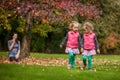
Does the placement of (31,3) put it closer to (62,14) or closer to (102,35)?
(62,14)

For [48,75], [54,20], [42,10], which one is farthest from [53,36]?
[48,75]

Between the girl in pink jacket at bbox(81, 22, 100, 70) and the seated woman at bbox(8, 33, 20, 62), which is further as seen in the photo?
the seated woman at bbox(8, 33, 20, 62)

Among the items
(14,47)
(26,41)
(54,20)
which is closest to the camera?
(14,47)

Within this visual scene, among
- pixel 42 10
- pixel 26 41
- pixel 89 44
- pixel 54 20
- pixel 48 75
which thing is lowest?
pixel 48 75

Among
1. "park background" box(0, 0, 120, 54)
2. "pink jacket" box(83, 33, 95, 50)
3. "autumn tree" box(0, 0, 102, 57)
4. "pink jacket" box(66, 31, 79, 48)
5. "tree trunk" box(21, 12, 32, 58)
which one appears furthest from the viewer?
"tree trunk" box(21, 12, 32, 58)

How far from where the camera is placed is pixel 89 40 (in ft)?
57.3

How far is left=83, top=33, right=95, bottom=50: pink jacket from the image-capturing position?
57.2ft

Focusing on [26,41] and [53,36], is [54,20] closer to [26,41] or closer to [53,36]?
[26,41]

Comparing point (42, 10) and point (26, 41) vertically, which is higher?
point (42, 10)

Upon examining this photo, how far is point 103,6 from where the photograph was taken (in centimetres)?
4906

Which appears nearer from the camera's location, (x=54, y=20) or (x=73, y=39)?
(x=73, y=39)

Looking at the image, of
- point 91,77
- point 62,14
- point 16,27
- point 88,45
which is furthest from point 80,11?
point 16,27

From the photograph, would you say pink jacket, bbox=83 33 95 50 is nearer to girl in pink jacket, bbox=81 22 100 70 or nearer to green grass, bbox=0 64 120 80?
girl in pink jacket, bbox=81 22 100 70

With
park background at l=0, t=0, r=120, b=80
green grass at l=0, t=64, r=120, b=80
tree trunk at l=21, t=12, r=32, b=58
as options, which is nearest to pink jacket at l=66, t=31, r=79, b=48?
park background at l=0, t=0, r=120, b=80
